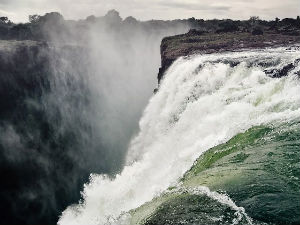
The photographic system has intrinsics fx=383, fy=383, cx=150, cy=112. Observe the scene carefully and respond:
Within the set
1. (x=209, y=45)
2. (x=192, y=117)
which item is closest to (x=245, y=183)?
(x=192, y=117)

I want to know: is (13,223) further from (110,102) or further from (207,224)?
(110,102)

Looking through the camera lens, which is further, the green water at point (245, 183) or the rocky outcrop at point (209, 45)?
the rocky outcrop at point (209, 45)

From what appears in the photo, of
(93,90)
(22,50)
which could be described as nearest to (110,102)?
(93,90)

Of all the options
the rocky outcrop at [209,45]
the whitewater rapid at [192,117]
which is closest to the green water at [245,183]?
the whitewater rapid at [192,117]

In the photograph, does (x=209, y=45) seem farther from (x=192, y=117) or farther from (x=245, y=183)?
(x=245, y=183)

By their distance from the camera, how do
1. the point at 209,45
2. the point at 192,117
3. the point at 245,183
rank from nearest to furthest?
the point at 245,183 < the point at 192,117 < the point at 209,45

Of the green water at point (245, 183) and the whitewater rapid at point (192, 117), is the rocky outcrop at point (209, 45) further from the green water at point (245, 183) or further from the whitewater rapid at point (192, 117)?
the green water at point (245, 183)
